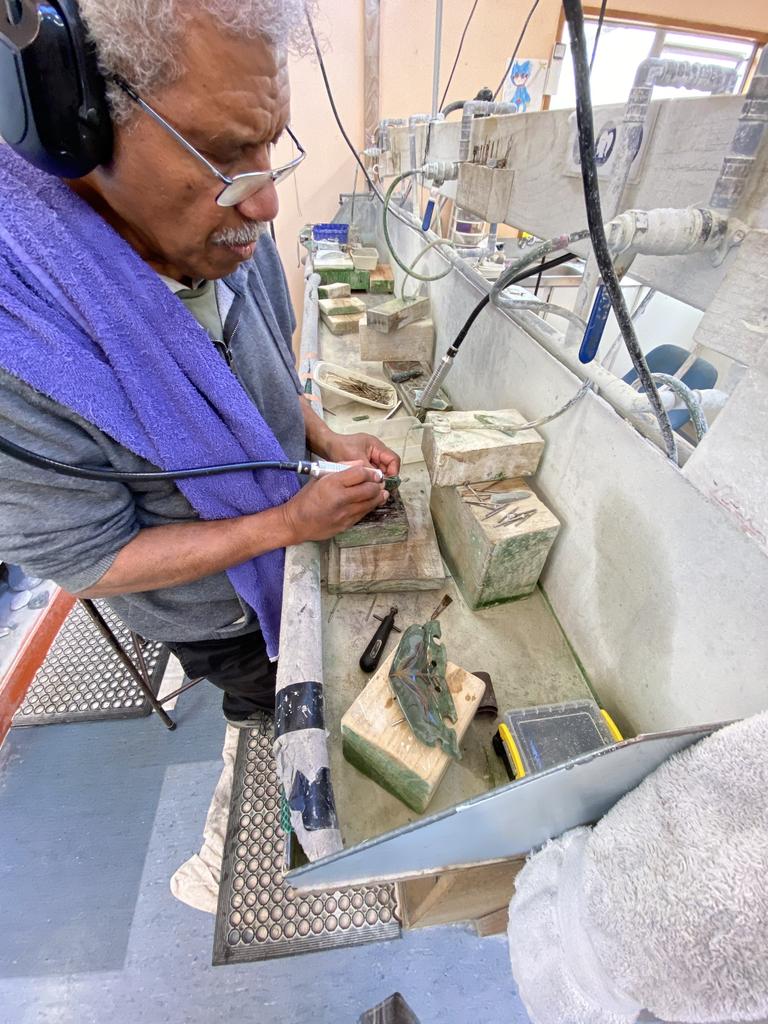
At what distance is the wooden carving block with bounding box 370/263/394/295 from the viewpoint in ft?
7.27

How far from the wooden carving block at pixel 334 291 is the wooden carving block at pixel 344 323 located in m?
0.18

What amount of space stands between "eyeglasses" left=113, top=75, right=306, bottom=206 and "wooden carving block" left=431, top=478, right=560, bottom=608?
57 centimetres

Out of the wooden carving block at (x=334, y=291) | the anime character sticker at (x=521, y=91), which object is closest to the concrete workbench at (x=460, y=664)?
the wooden carving block at (x=334, y=291)

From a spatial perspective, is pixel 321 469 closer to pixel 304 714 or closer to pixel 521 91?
pixel 304 714

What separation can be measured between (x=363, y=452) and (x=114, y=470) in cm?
53

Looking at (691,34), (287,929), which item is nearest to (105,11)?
(287,929)

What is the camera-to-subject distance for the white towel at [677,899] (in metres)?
0.35

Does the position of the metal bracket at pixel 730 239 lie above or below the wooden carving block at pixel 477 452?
above

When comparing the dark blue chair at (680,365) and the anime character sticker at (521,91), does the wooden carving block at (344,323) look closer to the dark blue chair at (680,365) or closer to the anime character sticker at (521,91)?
the anime character sticker at (521,91)

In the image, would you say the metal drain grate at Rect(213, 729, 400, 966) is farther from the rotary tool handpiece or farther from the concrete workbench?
the rotary tool handpiece

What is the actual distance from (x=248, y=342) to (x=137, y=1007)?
1.45m

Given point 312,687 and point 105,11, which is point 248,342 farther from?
point 312,687

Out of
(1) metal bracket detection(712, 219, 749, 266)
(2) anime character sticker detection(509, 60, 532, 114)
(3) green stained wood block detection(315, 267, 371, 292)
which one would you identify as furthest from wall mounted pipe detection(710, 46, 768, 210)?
(3) green stained wood block detection(315, 267, 371, 292)

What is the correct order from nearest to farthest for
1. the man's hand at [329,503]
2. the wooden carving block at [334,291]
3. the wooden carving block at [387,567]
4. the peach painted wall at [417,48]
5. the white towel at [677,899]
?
the white towel at [677,899], the man's hand at [329,503], the wooden carving block at [387,567], the wooden carving block at [334,291], the peach painted wall at [417,48]
